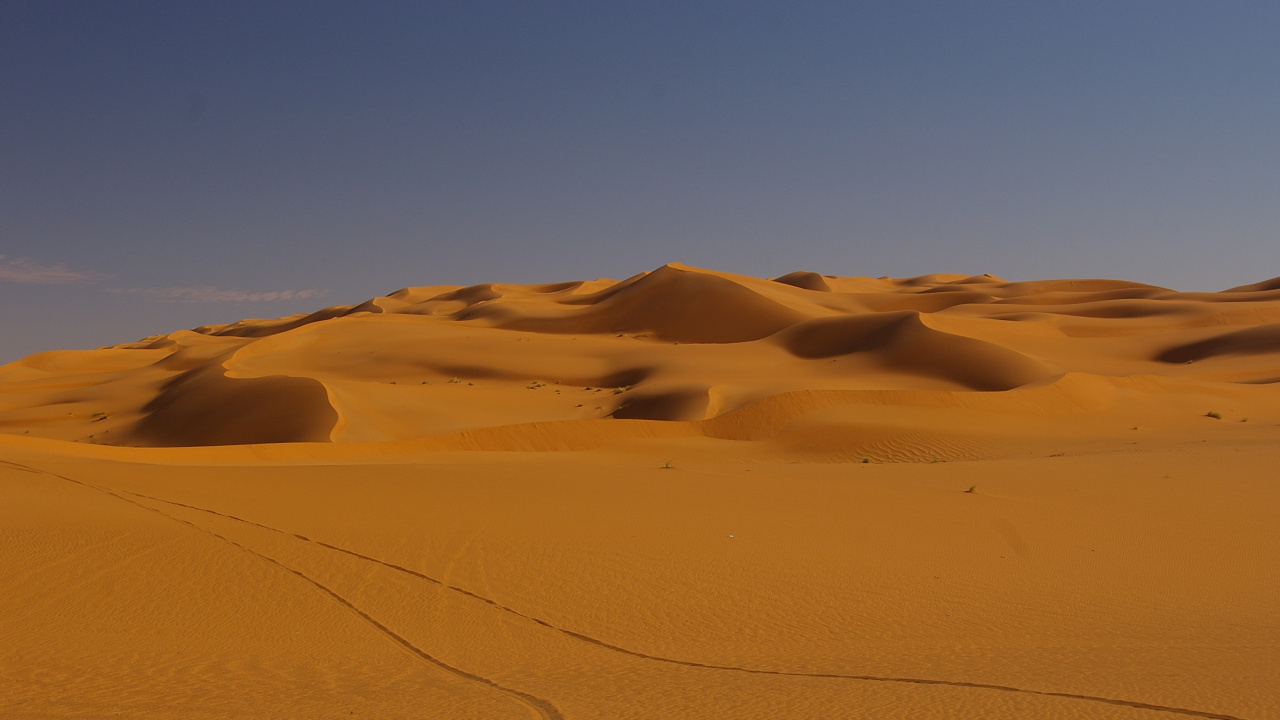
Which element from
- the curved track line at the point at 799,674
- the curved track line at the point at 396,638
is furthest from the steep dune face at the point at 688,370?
the curved track line at the point at 799,674

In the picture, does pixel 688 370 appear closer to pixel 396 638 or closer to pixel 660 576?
pixel 660 576

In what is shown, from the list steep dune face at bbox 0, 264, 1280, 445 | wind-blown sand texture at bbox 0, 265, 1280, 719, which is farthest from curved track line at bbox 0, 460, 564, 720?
steep dune face at bbox 0, 264, 1280, 445

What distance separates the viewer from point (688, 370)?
37.0 meters

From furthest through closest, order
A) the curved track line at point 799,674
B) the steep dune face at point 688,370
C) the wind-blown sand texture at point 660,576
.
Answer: the steep dune face at point 688,370, the wind-blown sand texture at point 660,576, the curved track line at point 799,674

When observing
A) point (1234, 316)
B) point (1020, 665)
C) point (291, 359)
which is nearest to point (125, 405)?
point (291, 359)

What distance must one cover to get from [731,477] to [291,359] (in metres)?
37.9

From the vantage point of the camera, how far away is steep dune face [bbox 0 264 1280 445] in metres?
25.5

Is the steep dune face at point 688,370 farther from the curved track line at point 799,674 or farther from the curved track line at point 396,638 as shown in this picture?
the curved track line at point 799,674

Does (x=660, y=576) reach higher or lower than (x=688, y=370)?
lower

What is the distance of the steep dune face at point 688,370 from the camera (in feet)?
83.5

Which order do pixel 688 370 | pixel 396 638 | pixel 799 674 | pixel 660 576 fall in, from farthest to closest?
1. pixel 688 370
2. pixel 660 576
3. pixel 396 638
4. pixel 799 674

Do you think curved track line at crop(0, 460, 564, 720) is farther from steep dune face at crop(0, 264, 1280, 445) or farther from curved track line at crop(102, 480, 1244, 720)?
steep dune face at crop(0, 264, 1280, 445)

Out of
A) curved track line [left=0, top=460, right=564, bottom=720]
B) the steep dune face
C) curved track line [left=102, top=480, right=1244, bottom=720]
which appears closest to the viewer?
curved track line [left=102, top=480, right=1244, bottom=720]

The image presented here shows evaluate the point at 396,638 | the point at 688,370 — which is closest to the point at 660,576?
the point at 396,638
